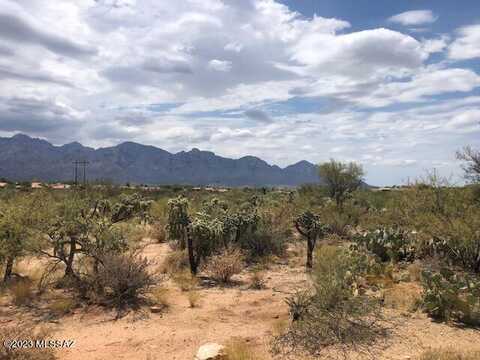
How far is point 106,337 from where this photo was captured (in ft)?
27.3

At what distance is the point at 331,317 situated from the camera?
8.30 m

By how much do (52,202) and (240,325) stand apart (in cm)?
698

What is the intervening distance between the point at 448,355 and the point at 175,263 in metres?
9.31

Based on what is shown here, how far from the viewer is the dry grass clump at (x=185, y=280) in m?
11.7

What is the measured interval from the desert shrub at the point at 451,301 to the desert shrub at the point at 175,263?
7699mm

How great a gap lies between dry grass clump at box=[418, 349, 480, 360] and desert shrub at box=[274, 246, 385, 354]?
3.36 feet

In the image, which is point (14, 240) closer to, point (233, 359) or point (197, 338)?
point (197, 338)

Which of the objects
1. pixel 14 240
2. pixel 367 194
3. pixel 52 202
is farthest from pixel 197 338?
pixel 367 194

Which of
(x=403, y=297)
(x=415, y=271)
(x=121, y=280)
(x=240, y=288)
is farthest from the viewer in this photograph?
(x=415, y=271)

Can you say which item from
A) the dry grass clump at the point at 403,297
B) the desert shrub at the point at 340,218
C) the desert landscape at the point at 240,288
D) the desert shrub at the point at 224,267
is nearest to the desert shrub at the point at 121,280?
the desert landscape at the point at 240,288

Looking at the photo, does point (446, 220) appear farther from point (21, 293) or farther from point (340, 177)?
point (340, 177)

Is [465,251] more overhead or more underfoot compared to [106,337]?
more overhead

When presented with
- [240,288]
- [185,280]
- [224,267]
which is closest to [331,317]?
[240,288]

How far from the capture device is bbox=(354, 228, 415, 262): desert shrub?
14.6m
